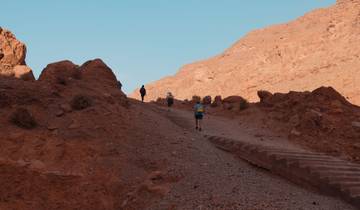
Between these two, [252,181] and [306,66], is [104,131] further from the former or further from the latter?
[306,66]

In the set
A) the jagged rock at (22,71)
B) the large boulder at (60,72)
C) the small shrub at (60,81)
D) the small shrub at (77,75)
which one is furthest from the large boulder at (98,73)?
the jagged rock at (22,71)

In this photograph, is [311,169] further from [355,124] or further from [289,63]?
[289,63]

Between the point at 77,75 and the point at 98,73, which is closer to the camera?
the point at 77,75

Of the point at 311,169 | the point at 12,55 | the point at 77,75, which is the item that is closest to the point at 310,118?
the point at 311,169

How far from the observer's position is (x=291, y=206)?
343 inches

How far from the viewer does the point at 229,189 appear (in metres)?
9.73

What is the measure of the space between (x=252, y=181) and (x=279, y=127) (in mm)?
11338

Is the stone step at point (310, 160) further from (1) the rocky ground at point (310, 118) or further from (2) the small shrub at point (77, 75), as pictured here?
(2) the small shrub at point (77, 75)

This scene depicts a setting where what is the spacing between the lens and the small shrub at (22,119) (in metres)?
12.6

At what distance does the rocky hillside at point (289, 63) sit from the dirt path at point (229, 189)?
2877 centimetres

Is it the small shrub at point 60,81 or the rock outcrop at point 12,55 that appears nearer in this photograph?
the small shrub at point 60,81

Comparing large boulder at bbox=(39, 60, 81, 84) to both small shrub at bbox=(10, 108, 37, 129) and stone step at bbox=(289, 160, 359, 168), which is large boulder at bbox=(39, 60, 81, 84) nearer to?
small shrub at bbox=(10, 108, 37, 129)

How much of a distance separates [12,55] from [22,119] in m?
9.90

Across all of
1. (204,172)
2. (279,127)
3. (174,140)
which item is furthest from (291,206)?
(279,127)
